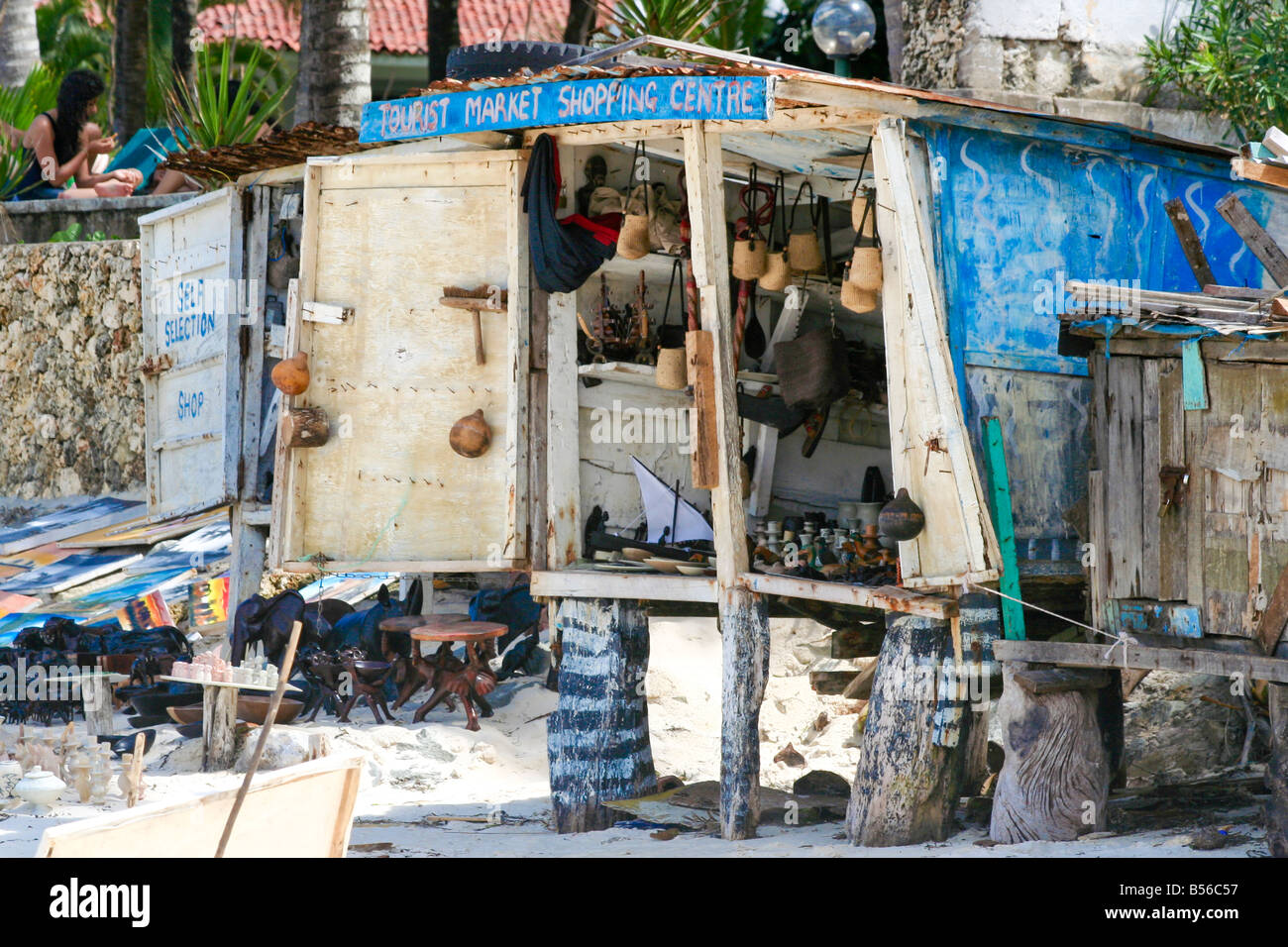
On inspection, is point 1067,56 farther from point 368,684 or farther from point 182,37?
point 182,37

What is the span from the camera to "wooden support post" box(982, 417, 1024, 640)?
24.0 ft

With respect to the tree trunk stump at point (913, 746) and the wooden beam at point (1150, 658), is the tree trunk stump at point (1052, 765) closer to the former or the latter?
the wooden beam at point (1150, 658)

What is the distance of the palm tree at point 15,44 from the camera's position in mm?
20078

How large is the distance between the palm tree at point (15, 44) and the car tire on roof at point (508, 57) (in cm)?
1302

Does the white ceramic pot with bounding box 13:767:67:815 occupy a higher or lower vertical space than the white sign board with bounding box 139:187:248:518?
lower

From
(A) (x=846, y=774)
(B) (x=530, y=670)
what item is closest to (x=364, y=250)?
(B) (x=530, y=670)

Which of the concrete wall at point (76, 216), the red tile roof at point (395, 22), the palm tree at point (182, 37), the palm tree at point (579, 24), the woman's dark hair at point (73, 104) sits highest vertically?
the red tile roof at point (395, 22)

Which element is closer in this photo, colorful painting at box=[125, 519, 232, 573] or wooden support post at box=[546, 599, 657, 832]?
wooden support post at box=[546, 599, 657, 832]

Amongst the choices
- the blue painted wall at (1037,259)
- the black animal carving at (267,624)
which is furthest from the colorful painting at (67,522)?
the blue painted wall at (1037,259)

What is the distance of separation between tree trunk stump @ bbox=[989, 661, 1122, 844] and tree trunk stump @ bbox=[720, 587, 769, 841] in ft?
4.51

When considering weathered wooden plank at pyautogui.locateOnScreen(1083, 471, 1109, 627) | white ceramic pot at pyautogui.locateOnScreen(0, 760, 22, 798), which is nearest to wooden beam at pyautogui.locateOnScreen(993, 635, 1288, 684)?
weathered wooden plank at pyautogui.locateOnScreen(1083, 471, 1109, 627)

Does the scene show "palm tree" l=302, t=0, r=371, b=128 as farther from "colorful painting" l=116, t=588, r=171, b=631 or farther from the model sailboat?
the model sailboat

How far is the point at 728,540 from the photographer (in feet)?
26.4
